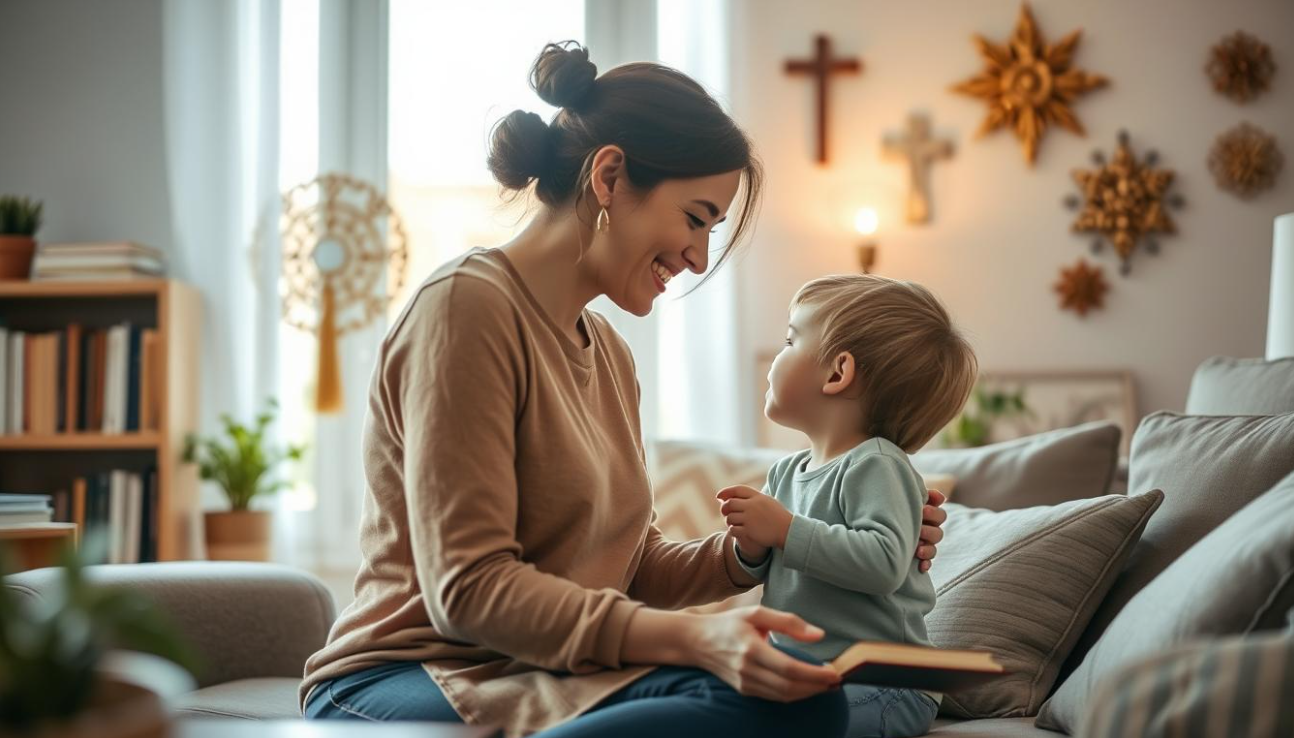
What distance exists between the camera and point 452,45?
12.3 ft

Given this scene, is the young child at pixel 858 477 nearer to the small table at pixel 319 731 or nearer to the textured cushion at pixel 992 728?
the textured cushion at pixel 992 728

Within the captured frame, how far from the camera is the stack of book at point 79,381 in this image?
334cm

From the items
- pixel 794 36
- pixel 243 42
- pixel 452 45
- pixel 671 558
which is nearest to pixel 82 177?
pixel 243 42

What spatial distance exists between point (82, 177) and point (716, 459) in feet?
8.00

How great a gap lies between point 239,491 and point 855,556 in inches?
95.1

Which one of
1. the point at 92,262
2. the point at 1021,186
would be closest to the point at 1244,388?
the point at 1021,186

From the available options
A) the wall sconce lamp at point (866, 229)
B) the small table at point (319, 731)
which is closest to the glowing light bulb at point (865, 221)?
the wall sconce lamp at point (866, 229)

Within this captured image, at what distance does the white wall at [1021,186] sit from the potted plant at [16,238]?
2096mm

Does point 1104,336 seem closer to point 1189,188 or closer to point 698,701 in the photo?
point 1189,188

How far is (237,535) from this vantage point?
329 cm

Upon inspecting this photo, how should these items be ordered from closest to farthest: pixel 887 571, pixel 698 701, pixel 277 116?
pixel 698 701
pixel 887 571
pixel 277 116

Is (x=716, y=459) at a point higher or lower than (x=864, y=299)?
lower

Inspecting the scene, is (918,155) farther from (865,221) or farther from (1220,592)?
(1220,592)

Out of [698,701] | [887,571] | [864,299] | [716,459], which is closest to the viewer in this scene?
[698,701]
